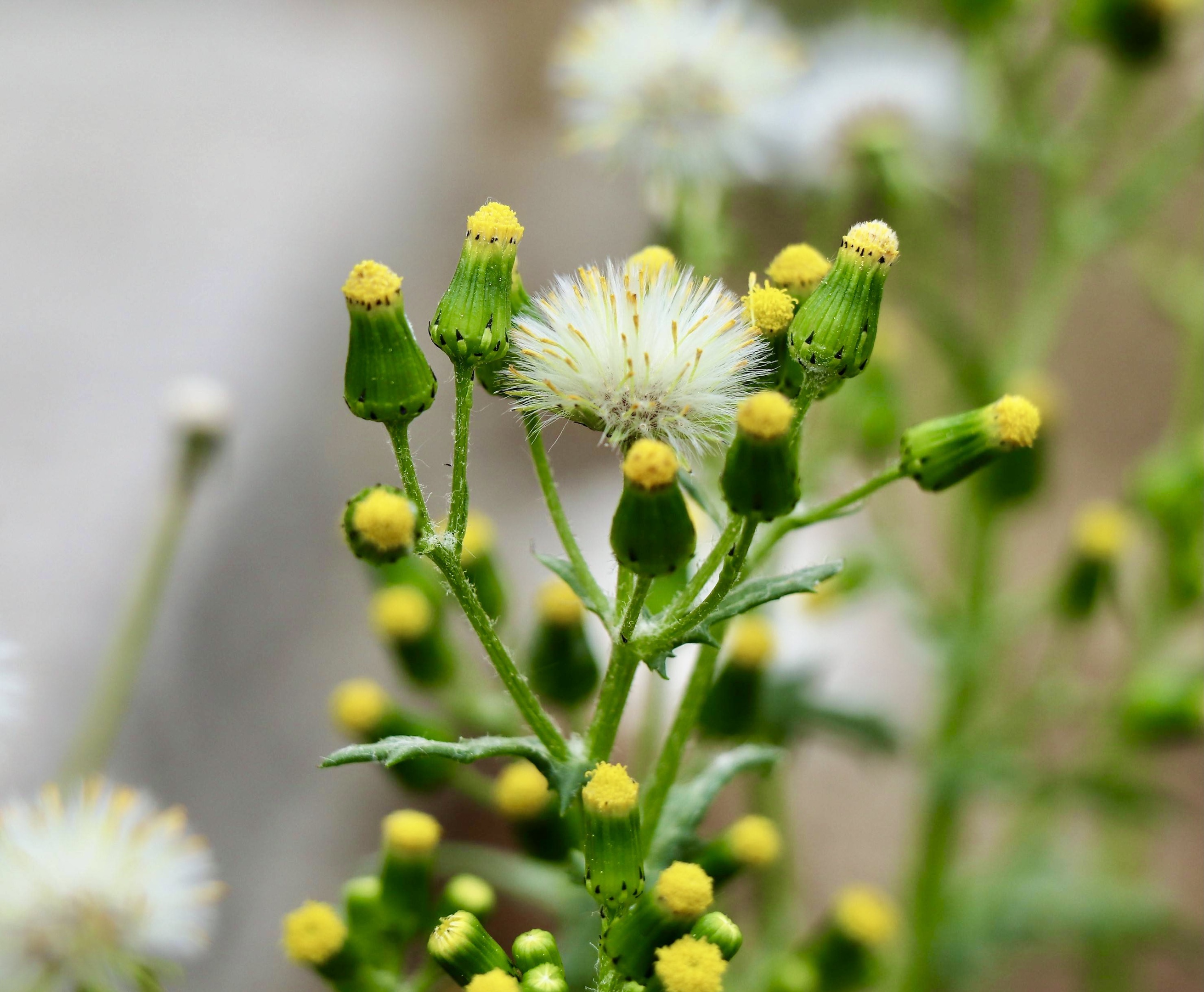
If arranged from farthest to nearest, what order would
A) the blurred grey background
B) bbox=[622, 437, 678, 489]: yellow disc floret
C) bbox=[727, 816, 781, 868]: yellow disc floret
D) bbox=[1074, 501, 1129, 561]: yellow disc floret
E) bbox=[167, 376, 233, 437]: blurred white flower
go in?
the blurred grey background
bbox=[1074, 501, 1129, 561]: yellow disc floret
bbox=[167, 376, 233, 437]: blurred white flower
bbox=[727, 816, 781, 868]: yellow disc floret
bbox=[622, 437, 678, 489]: yellow disc floret

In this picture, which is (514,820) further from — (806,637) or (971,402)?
(806,637)

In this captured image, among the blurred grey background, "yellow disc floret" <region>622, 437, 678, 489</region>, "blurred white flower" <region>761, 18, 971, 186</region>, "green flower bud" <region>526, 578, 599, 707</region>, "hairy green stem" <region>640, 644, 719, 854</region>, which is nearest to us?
"yellow disc floret" <region>622, 437, 678, 489</region>

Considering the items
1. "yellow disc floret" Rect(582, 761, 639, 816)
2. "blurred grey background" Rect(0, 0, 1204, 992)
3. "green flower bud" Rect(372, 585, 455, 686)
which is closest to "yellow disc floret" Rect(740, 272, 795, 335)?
"yellow disc floret" Rect(582, 761, 639, 816)

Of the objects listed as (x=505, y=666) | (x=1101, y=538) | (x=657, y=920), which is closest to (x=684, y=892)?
(x=657, y=920)

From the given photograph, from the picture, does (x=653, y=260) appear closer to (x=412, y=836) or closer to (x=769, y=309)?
(x=769, y=309)

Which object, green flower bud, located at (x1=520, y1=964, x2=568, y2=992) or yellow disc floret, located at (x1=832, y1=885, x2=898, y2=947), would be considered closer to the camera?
green flower bud, located at (x1=520, y1=964, x2=568, y2=992)

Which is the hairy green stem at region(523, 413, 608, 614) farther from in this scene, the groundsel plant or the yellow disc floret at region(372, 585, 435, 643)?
the yellow disc floret at region(372, 585, 435, 643)

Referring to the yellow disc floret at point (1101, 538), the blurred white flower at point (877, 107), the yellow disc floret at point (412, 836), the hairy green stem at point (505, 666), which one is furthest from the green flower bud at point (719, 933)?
the blurred white flower at point (877, 107)
